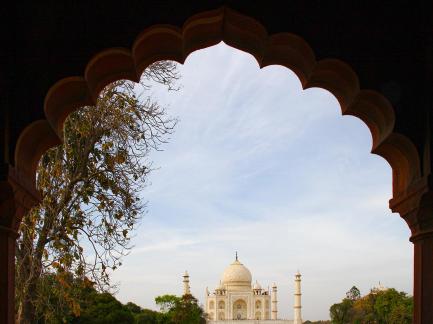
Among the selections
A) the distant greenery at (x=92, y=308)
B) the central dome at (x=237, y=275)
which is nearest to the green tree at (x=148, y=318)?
the distant greenery at (x=92, y=308)

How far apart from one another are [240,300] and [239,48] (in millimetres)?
63585

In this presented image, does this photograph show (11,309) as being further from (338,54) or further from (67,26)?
(338,54)

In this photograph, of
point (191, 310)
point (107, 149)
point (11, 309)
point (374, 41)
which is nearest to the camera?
point (11, 309)

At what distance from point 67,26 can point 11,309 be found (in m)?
1.93

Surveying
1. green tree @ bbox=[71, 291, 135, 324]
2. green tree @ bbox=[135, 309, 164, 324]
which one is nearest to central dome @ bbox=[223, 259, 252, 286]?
green tree @ bbox=[135, 309, 164, 324]

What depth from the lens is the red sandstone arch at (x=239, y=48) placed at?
13.7 feet

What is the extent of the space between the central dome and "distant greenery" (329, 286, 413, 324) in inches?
449

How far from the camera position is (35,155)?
4.39 metres

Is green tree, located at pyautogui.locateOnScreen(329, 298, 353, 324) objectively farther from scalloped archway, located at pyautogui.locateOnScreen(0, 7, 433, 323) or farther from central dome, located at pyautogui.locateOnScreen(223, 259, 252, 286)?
scalloped archway, located at pyautogui.locateOnScreen(0, 7, 433, 323)

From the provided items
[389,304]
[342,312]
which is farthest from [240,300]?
[389,304]

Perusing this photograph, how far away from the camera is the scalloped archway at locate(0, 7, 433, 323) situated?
4.13 m

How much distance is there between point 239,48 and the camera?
4602mm

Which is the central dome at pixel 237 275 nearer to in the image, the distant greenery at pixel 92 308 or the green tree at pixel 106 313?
the distant greenery at pixel 92 308

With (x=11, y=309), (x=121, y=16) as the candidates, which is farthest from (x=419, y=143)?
(x=11, y=309)
